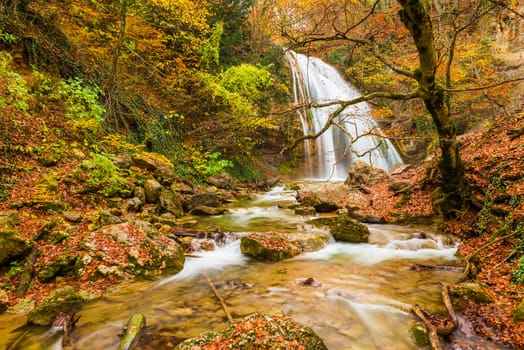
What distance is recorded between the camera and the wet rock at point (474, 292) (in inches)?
126

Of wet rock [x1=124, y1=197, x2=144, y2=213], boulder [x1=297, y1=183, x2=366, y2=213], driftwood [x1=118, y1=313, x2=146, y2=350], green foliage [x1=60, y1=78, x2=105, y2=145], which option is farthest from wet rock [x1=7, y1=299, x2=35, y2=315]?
boulder [x1=297, y1=183, x2=366, y2=213]

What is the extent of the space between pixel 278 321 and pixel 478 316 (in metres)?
2.30

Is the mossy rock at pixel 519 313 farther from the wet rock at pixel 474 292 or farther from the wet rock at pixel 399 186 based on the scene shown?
the wet rock at pixel 399 186

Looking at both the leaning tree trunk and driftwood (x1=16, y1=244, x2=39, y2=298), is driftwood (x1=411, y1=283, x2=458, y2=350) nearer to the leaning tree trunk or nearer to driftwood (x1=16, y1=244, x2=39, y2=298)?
the leaning tree trunk

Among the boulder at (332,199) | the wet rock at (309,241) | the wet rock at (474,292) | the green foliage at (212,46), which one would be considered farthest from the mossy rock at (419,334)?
the green foliage at (212,46)

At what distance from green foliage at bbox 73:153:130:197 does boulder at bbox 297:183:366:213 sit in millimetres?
6030

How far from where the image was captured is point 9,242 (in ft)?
12.5

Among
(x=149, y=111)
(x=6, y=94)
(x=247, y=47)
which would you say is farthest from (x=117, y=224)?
(x=247, y=47)

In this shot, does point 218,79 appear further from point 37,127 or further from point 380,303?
point 380,303

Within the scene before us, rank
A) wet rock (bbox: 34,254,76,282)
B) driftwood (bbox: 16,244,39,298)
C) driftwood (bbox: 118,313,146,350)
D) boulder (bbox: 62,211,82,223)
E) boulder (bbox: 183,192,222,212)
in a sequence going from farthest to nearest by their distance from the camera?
1. boulder (bbox: 183,192,222,212)
2. boulder (bbox: 62,211,82,223)
3. wet rock (bbox: 34,254,76,282)
4. driftwood (bbox: 16,244,39,298)
5. driftwood (bbox: 118,313,146,350)

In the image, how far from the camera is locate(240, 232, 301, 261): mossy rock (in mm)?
5391

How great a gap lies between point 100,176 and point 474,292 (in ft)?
24.4

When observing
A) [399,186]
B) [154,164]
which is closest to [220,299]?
[154,164]

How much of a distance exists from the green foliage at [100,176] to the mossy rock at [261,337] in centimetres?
529
